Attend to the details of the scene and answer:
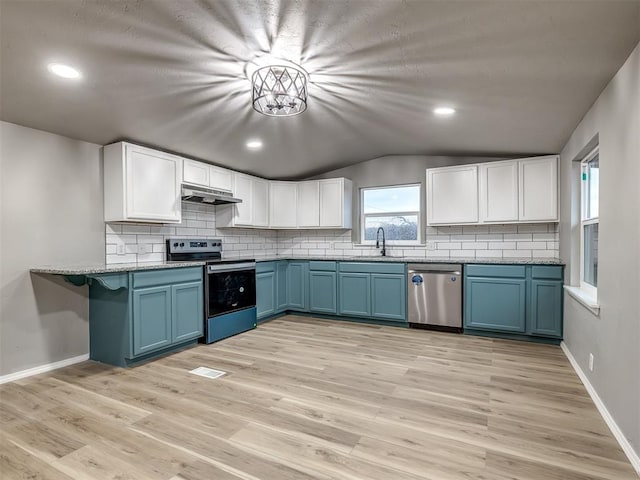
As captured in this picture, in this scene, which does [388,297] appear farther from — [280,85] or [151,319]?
[280,85]

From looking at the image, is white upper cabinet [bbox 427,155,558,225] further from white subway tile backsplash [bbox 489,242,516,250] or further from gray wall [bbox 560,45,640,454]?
gray wall [bbox 560,45,640,454]

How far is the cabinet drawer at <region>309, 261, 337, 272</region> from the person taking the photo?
5.10 m

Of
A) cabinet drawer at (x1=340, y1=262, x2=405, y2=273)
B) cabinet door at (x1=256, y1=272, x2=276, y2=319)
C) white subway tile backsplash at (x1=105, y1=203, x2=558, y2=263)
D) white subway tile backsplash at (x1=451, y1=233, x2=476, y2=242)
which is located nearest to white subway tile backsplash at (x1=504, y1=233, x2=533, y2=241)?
white subway tile backsplash at (x1=105, y1=203, x2=558, y2=263)

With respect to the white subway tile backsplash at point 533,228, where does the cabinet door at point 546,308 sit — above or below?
below

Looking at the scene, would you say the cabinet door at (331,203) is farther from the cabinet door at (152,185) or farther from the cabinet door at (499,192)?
the cabinet door at (152,185)

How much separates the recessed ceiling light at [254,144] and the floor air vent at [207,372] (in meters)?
2.40

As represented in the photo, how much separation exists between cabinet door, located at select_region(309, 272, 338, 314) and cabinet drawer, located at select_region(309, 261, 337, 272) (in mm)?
57

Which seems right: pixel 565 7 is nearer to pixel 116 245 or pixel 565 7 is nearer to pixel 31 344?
pixel 116 245

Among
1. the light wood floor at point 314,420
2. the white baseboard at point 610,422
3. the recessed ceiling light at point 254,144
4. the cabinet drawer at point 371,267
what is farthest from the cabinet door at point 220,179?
the white baseboard at point 610,422

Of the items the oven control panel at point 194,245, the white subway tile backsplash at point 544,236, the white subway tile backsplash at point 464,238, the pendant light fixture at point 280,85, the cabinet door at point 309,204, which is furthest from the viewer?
the cabinet door at point 309,204

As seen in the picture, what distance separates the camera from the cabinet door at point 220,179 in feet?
14.7

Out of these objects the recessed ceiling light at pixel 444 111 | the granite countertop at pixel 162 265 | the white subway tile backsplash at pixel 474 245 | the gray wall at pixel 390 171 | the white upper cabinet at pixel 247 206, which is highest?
the recessed ceiling light at pixel 444 111

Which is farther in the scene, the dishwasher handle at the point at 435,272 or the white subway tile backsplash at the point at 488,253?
the white subway tile backsplash at the point at 488,253

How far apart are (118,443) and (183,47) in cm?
232
